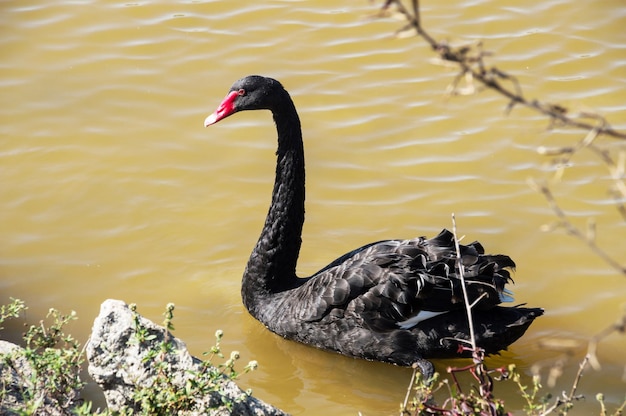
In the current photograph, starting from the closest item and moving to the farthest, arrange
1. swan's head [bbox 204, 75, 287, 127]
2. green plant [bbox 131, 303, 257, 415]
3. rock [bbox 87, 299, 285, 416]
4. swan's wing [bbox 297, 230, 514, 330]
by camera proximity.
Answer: green plant [bbox 131, 303, 257, 415] < rock [bbox 87, 299, 285, 416] < swan's wing [bbox 297, 230, 514, 330] < swan's head [bbox 204, 75, 287, 127]

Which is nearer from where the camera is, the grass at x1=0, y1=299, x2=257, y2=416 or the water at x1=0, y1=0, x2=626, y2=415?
the grass at x1=0, y1=299, x2=257, y2=416

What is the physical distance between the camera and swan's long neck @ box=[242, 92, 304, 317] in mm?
5461

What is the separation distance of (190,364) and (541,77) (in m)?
4.95

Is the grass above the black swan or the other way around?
above

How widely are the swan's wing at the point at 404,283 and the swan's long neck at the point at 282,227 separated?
0.48m

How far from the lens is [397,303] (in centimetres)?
484

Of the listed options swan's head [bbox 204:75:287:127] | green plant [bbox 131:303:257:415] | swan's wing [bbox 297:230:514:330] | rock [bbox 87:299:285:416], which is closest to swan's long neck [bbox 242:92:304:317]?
swan's head [bbox 204:75:287:127]

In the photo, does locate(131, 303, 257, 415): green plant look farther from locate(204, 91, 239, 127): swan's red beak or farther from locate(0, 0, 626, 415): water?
locate(204, 91, 239, 127): swan's red beak

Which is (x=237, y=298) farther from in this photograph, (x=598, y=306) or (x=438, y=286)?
(x=598, y=306)

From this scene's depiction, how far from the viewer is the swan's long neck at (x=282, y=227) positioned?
17.9ft

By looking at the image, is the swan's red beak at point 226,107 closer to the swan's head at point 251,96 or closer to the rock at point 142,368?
the swan's head at point 251,96

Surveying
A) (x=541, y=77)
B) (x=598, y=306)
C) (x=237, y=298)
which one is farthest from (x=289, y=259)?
(x=541, y=77)

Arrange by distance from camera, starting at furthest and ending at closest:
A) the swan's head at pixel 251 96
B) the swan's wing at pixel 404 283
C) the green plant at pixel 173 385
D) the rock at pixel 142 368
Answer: the swan's head at pixel 251 96 → the swan's wing at pixel 404 283 → the rock at pixel 142 368 → the green plant at pixel 173 385

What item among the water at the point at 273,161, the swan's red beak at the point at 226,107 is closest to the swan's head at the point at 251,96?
the swan's red beak at the point at 226,107
